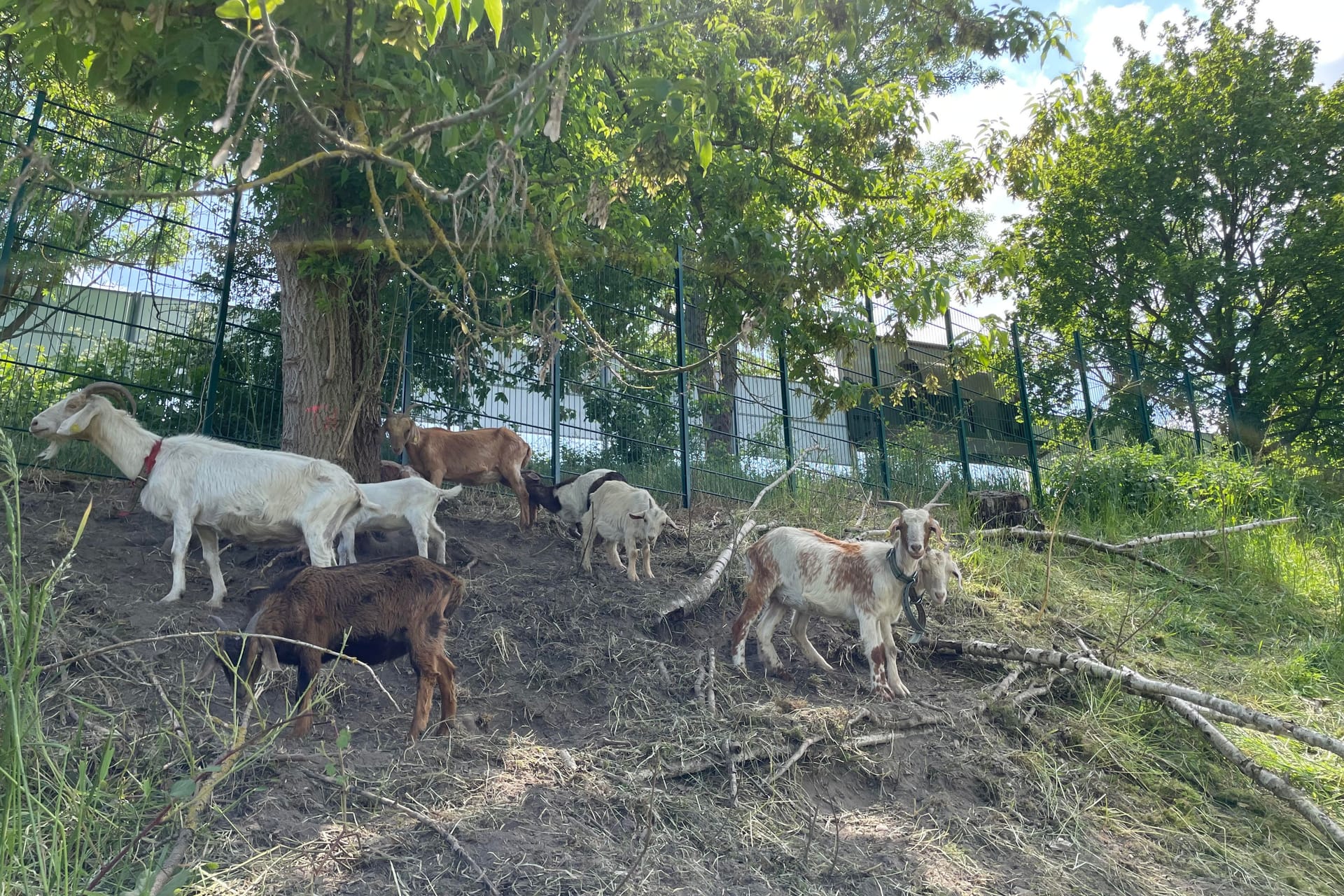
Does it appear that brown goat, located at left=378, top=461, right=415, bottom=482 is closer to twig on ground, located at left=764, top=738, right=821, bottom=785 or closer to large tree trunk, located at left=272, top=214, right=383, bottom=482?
large tree trunk, located at left=272, top=214, right=383, bottom=482

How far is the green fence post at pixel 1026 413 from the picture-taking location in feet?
46.1

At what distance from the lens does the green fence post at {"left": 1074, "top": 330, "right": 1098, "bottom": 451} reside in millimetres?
15312

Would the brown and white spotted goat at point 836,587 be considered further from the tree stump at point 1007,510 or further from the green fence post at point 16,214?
the green fence post at point 16,214

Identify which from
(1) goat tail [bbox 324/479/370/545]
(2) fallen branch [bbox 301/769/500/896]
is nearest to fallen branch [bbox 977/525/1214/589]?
(1) goat tail [bbox 324/479/370/545]

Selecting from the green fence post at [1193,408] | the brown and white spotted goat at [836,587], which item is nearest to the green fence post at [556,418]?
the brown and white spotted goat at [836,587]

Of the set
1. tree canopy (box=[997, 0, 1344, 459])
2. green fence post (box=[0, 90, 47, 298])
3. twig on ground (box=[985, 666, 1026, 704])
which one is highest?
tree canopy (box=[997, 0, 1344, 459])

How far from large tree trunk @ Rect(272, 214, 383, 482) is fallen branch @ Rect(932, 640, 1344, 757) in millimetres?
4964

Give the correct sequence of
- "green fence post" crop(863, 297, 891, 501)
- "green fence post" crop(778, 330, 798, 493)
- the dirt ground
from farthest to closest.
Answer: "green fence post" crop(863, 297, 891, 501), "green fence post" crop(778, 330, 798, 493), the dirt ground

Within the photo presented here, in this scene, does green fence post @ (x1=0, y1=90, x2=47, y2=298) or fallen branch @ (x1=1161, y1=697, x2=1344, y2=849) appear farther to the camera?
green fence post @ (x1=0, y1=90, x2=47, y2=298)

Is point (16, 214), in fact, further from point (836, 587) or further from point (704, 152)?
point (836, 587)

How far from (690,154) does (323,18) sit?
134 inches

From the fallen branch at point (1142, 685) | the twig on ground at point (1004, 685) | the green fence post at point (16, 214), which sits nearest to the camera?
the fallen branch at point (1142, 685)

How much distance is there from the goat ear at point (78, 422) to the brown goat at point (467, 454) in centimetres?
252

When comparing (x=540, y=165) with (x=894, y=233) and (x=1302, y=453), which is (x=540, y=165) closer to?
(x=894, y=233)
